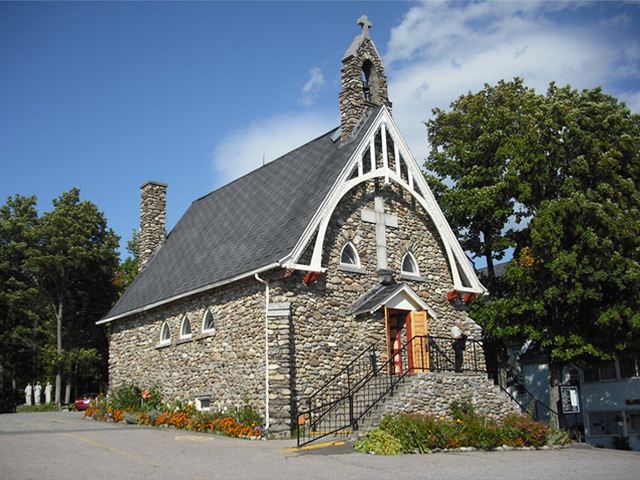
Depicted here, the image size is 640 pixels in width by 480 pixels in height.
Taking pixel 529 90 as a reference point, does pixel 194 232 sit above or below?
below

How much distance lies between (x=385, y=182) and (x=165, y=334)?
29.5 feet

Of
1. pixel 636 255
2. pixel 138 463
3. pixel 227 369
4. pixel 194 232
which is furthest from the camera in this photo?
pixel 194 232

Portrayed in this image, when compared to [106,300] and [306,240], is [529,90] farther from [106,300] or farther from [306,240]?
[106,300]

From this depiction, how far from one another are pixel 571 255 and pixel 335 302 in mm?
7984

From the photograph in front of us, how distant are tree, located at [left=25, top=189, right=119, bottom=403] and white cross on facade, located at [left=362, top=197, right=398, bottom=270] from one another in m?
24.9

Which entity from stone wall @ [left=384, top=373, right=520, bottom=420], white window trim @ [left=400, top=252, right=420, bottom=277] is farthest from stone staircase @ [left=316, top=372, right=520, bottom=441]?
white window trim @ [left=400, top=252, right=420, bottom=277]

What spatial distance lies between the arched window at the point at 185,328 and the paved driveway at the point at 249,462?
517 centimetres

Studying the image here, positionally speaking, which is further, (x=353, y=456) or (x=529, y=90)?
(x=529, y=90)

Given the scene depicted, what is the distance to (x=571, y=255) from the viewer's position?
1956cm

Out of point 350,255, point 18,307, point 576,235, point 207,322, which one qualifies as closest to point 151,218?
point 207,322

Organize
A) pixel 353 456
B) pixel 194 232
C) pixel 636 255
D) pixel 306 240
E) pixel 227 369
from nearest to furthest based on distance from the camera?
pixel 353 456
pixel 306 240
pixel 227 369
pixel 636 255
pixel 194 232

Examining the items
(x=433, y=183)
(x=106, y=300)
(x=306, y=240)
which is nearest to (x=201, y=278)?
(x=306, y=240)

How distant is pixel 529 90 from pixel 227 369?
56.1 feet

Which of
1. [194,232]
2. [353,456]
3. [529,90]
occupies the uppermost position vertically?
[529,90]
